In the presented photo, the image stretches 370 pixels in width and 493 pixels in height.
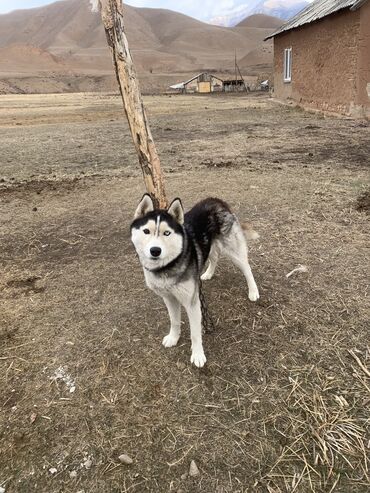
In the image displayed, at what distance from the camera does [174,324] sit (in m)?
3.83

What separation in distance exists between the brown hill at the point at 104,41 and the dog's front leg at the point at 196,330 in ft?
278

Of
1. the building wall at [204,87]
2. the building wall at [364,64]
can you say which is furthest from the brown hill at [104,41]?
the building wall at [364,64]

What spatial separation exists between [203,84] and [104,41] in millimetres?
101505

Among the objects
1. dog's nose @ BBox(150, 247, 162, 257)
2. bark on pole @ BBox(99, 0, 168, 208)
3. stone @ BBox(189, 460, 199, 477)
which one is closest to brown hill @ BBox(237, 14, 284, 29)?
bark on pole @ BBox(99, 0, 168, 208)

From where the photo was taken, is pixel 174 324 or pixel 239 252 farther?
pixel 239 252

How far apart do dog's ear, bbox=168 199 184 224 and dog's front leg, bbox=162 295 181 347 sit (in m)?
0.78

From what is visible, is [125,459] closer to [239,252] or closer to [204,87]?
[239,252]

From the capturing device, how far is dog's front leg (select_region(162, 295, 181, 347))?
3.71 metres

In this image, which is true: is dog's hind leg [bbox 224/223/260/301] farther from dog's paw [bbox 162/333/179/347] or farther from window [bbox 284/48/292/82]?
window [bbox 284/48/292/82]

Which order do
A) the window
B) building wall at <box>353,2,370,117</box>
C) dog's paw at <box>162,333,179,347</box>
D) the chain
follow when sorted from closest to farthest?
dog's paw at <box>162,333,179,347</box>, the chain, building wall at <box>353,2,370,117</box>, the window

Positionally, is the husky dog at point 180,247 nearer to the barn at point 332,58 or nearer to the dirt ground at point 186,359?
the dirt ground at point 186,359

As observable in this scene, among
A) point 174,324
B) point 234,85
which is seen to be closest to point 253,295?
point 174,324

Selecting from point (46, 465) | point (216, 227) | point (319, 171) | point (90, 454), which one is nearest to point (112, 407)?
point (90, 454)

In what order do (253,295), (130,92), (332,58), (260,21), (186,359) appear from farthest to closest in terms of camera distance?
(260,21), (332,58), (130,92), (253,295), (186,359)
